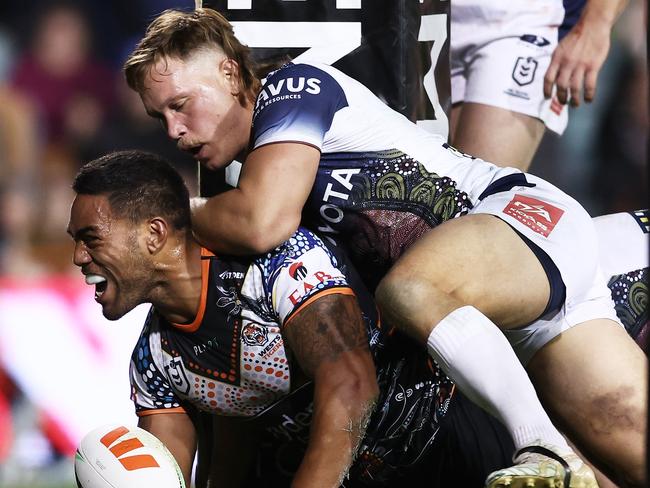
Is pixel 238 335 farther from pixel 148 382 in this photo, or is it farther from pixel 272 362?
pixel 148 382

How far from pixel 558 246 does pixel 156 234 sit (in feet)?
3.70

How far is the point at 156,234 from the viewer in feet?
11.7

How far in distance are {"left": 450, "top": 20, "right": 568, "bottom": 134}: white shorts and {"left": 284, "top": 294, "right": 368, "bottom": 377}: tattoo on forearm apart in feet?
5.14

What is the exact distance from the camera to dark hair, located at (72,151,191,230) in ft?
11.6

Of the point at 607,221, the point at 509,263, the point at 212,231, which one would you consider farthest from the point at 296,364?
the point at 607,221

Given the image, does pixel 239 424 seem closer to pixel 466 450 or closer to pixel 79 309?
pixel 466 450

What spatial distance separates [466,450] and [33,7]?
371 centimetres

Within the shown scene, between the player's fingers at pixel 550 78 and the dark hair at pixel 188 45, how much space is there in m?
1.39

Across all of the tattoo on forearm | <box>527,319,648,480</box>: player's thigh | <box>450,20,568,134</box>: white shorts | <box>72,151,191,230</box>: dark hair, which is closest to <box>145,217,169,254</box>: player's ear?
Result: <box>72,151,191,230</box>: dark hair

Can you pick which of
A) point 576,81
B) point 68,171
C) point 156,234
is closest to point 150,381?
point 156,234

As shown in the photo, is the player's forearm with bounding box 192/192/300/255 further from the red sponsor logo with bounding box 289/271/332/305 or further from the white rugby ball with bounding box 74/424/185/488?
the white rugby ball with bounding box 74/424/185/488

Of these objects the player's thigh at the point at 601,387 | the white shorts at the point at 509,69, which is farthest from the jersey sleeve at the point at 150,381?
the white shorts at the point at 509,69

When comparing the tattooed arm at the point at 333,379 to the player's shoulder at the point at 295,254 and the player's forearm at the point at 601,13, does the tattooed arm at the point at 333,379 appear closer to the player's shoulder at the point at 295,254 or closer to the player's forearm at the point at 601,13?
the player's shoulder at the point at 295,254

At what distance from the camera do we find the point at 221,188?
13.3 feet
